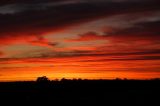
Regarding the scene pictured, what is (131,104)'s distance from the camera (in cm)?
6197

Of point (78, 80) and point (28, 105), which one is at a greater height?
point (78, 80)

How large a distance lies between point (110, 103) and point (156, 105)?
26.0 feet

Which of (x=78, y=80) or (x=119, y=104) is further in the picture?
(x=78, y=80)

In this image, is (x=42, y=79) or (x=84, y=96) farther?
(x=42, y=79)

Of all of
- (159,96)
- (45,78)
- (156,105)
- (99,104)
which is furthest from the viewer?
(45,78)

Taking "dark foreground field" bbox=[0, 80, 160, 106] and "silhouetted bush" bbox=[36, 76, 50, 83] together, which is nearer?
"dark foreground field" bbox=[0, 80, 160, 106]

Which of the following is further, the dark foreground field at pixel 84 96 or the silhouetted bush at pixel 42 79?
the silhouetted bush at pixel 42 79

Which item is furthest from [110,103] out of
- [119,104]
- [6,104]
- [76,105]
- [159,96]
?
[6,104]

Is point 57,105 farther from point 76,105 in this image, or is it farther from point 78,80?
point 78,80

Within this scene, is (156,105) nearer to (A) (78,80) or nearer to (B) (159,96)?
(B) (159,96)

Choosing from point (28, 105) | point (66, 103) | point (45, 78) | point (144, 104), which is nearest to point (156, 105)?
point (144, 104)

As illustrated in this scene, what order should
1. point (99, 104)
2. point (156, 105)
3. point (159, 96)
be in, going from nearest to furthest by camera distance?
point (156, 105), point (99, 104), point (159, 96)

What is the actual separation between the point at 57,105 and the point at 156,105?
13124mm

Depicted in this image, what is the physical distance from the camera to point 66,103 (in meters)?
63.0
